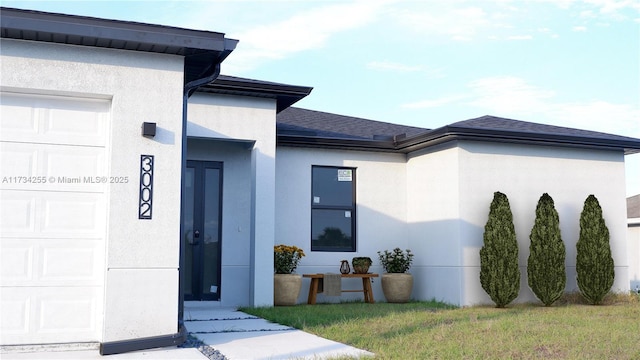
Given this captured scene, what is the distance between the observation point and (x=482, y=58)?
48.7 ft

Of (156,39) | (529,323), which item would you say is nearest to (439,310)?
(529,323)

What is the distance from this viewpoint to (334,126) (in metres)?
14.1

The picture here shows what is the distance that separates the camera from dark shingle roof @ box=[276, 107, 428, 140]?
13031 millimetres

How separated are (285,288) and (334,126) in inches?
163

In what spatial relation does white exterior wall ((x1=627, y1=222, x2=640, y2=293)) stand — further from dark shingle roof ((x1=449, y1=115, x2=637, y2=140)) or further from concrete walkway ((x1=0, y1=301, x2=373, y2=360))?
concrete walkway ((x1=0, y1=301, x2=373, y2=360))

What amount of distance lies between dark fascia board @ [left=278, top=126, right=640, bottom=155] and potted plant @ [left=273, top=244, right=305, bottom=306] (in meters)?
2.03

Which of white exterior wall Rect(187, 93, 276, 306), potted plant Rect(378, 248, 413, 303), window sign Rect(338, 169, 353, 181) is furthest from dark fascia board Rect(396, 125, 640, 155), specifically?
white exterior wall Rect(187, 93, 276, 306)

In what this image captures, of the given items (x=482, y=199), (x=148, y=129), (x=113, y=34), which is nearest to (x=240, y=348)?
(x=148, y=129)

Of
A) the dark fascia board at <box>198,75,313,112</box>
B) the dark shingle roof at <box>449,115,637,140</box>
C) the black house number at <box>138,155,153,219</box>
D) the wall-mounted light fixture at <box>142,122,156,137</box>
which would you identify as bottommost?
the black house number at <box>138,155,153,219</box>

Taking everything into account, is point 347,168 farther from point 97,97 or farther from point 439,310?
point 97,97

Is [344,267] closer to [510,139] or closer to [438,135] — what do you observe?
[438,135]

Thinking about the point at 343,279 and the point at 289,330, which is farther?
the point at 343,279

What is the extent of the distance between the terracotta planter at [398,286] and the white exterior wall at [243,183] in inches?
91.5

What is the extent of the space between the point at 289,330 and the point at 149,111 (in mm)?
3161
